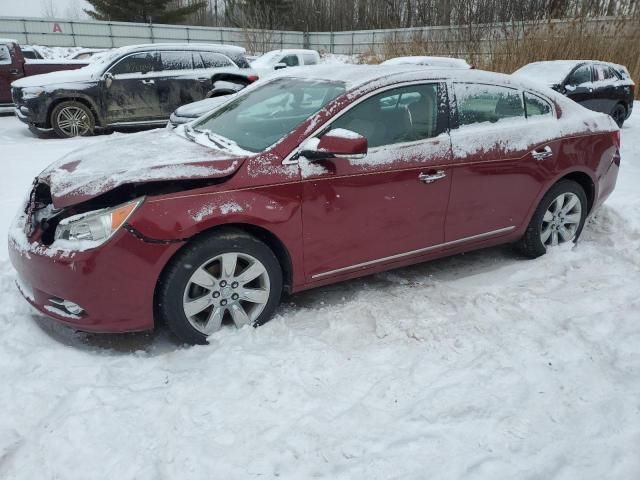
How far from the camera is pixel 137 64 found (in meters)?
9.52

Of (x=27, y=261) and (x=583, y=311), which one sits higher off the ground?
(x=27, y=261)

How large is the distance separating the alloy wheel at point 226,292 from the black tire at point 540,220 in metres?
2.35

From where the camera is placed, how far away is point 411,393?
2568 mm

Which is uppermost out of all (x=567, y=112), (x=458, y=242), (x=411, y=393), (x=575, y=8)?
(x=575, y=8)

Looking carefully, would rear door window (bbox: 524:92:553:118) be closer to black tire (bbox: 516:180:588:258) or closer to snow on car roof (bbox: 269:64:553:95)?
snow on car roof (bbox: 269:64:553:95)

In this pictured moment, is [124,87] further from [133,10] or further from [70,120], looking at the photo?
[133,10]

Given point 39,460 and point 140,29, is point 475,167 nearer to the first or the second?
point 39,460

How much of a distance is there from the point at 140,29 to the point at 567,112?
29426 millimetres

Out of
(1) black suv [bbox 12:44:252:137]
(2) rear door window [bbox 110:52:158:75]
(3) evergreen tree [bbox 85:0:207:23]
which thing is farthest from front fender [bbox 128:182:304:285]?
(3) evergreen tree [bbox 85:0:207:23]

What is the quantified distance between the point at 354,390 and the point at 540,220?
2424 mm

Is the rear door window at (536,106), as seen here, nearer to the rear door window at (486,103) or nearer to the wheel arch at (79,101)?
the rear door window at (486,103)

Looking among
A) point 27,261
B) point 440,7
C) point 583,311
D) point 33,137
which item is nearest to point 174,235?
point 27,261

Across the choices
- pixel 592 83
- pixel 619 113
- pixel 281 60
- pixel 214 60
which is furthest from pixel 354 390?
pixel 281 60

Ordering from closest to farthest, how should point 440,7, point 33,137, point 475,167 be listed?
point 475,167
point 33,137
point 440,7
